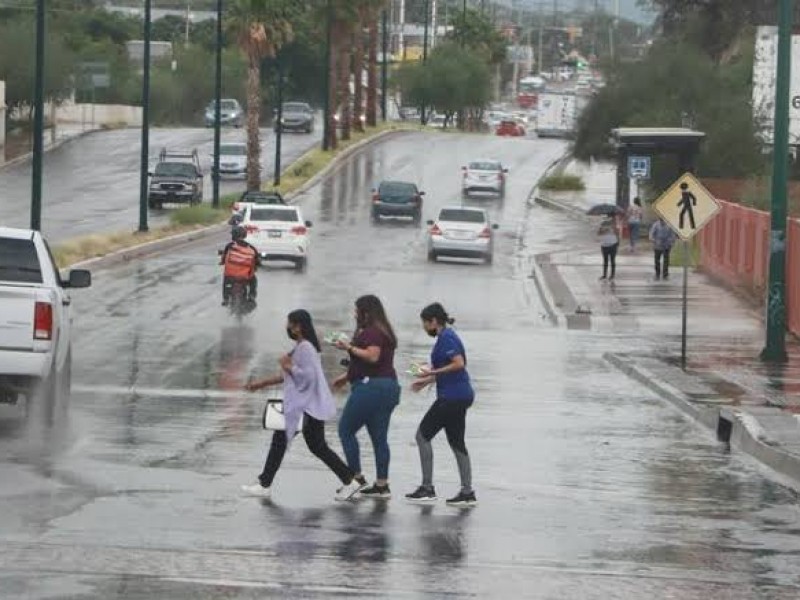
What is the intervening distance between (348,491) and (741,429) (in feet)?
21.3

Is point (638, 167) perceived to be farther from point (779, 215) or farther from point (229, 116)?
point (229, 116)

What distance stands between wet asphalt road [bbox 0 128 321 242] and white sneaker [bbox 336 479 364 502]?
4213 centimetres

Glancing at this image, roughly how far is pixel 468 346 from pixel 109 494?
17.7 m

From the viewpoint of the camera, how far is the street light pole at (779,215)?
29891mm

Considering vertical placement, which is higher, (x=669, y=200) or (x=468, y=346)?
(x=669, y=200)

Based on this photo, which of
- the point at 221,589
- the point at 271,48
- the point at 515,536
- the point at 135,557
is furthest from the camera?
the point at 271,48

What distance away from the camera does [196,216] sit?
65.8 meters

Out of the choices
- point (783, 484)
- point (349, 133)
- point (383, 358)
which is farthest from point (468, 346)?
point (349, 133)

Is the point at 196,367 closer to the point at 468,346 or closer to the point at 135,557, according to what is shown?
the point at 468,346

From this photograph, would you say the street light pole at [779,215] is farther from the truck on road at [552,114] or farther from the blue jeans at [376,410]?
the truck on road at [552,114]

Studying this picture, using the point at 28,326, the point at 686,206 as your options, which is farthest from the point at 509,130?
the point at 28,326

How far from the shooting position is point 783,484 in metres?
18.0

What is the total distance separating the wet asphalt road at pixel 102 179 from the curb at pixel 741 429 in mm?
33743

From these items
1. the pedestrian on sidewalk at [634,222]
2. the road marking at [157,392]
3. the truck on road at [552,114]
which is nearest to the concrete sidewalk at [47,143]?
the truck on road at [552,114]
